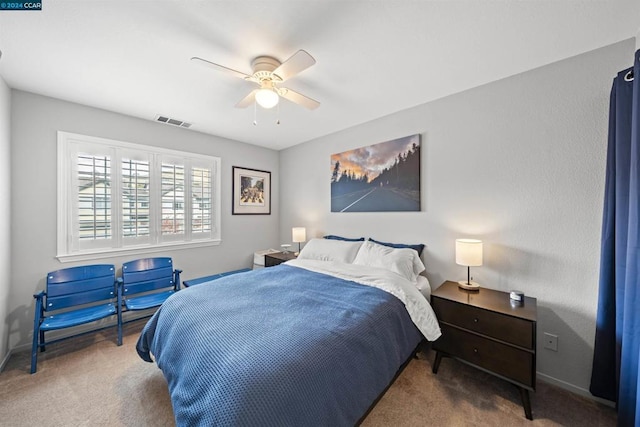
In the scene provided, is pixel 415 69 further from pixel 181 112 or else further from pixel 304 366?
pixel 181 112

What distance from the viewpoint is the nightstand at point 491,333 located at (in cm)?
163

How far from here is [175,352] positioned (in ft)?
4.68

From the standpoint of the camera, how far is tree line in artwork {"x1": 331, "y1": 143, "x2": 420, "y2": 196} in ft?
9.05

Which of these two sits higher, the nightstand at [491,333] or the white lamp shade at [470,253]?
the white lamp shade at [470,253]

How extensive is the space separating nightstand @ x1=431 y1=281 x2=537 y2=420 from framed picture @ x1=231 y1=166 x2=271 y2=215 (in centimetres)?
315

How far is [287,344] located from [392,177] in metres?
2.32

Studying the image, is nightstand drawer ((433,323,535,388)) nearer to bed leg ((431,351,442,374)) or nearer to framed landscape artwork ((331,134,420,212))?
bed leg ((431,351,442,374))

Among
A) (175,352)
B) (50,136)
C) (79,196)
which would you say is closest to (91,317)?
(79,196)

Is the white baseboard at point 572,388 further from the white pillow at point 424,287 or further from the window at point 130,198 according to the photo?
the window at point 130,198

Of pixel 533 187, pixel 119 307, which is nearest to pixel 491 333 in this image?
Result: pixel 533 187

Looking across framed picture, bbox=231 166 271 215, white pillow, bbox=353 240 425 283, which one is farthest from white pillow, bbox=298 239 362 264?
framed picture, bbox=231 166 271 215

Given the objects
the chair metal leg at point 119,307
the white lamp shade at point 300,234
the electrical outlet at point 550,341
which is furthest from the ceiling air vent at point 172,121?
the electrical outlet at point 550,341

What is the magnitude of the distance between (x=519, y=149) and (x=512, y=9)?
3.66 feet

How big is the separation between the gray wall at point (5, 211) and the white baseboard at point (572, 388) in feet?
15.1
